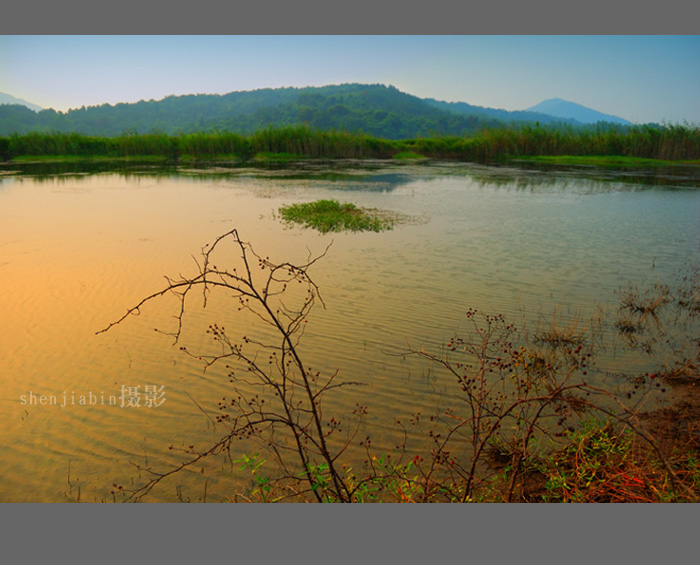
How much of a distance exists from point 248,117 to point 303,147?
3055 inches

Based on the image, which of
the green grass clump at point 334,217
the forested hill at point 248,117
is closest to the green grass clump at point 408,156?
→ the forested hill at point 248,117

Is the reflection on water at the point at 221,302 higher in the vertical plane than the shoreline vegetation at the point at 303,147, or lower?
lower

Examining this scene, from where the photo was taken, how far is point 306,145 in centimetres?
3653

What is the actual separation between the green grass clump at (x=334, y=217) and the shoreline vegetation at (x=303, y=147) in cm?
2399

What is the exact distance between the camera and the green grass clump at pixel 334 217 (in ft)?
37.3

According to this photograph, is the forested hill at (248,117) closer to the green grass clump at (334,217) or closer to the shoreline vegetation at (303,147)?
the shoreline vegetation at (303,147)

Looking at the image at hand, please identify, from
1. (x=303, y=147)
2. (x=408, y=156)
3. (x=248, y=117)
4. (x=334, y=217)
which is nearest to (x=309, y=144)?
(x=303, y=147)

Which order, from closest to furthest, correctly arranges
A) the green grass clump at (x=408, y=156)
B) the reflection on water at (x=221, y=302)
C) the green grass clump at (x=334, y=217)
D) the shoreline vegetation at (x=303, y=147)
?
the reflection on water at (x=221, y=302) → the green grass clump at (x=334, y=217) → the shoreline vegetation at (x=303, y=147) → the green grass clump at (x=408, y=156)

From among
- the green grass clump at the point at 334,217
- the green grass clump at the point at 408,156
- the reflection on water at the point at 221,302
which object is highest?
the green grass clump at the point at 408,156

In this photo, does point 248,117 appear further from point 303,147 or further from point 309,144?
point 309,144

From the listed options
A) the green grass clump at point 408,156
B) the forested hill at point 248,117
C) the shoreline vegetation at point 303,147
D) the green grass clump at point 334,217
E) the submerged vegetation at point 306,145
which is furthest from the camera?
the forested hill at point 248,117

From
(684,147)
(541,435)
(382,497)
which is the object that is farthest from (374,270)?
(684,147)

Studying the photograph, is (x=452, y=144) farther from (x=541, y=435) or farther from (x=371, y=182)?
(x=541, y=435)

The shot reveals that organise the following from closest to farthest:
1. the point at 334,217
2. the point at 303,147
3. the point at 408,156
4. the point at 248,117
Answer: the point at 334,217, the point at 303,147, the point at 408,156, the point at 248,117
